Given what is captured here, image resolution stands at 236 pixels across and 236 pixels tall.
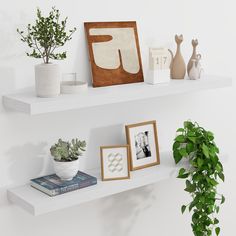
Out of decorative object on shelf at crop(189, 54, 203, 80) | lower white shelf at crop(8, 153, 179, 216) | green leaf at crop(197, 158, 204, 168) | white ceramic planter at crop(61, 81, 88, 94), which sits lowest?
lower white shelf at crop(8, 153, 179, 216)

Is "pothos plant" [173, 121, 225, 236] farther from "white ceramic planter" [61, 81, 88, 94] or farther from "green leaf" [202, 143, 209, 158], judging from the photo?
"white ceramic planter" [61, 81, 88, 94]

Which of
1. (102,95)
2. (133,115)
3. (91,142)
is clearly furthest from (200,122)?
(102,95)

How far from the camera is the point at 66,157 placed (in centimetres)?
174

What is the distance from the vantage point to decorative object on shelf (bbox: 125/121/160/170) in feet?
6.55

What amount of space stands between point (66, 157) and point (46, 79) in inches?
12.4

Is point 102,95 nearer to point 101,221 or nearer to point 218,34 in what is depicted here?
point 101,221

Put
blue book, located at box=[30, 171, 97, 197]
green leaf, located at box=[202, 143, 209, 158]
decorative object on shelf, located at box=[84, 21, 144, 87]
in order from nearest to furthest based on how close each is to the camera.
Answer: blue book, located at box=[30, 171, 97, 197], decorative object on shelf, located at box=[84, 21, 144, 87], green leaf, located at box=[202, 143, 209, 158]

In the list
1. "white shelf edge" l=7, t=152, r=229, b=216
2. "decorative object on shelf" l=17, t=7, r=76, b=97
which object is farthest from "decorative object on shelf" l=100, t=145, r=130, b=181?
"decorative object on shelf" l=17, t=7, r=76, b=97

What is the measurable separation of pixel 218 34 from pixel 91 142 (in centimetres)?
88

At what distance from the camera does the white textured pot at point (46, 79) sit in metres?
1.61

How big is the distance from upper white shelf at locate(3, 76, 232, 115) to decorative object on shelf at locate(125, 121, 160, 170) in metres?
0.21

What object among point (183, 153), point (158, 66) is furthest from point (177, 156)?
point (158, 66)

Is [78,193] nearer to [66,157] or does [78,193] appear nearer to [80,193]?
[80,193]

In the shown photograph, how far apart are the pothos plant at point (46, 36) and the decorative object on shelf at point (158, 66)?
1.23 ft
